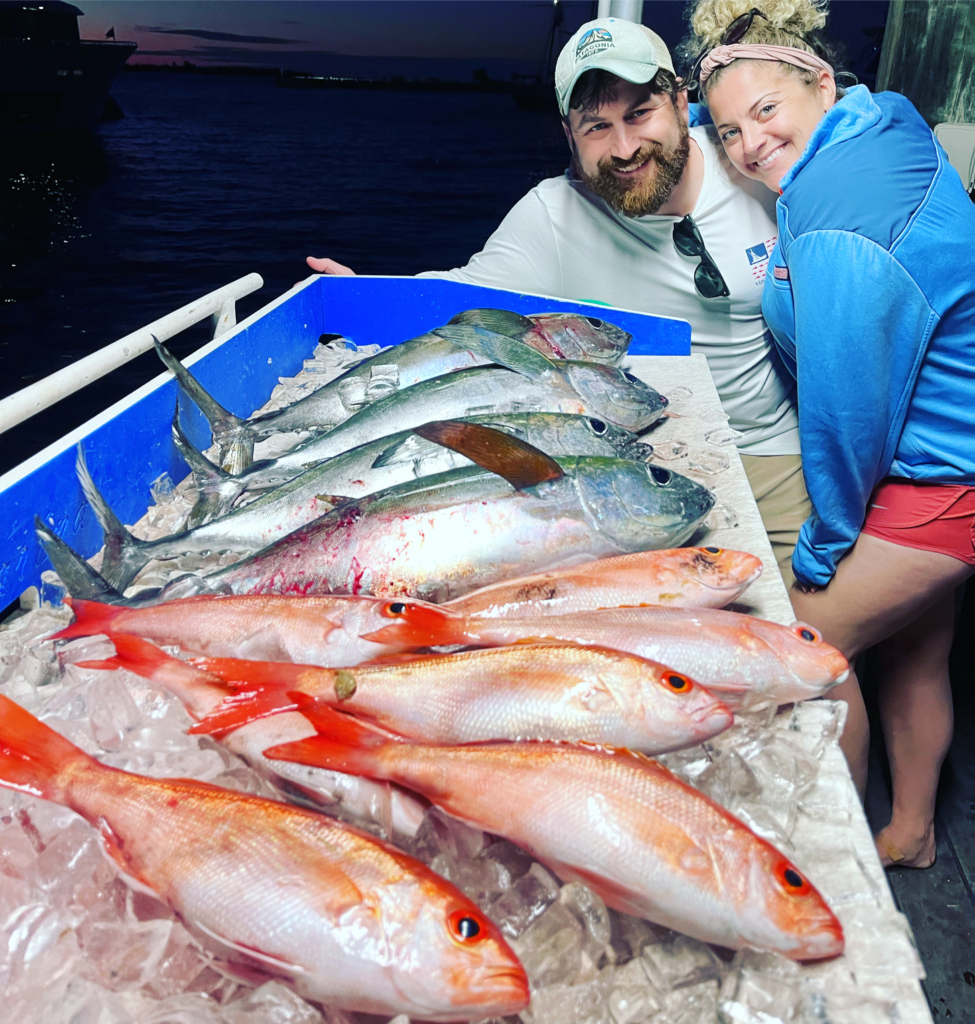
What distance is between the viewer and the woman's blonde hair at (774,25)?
7.22 ft

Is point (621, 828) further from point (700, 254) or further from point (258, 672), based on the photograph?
point (700, 254)

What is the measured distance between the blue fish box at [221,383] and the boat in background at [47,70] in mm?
38465

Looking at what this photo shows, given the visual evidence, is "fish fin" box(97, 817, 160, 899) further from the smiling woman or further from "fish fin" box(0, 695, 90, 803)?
the smiling woman

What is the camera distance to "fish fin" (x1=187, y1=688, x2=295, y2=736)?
1068 millimetres

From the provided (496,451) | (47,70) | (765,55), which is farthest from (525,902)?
(47,70)

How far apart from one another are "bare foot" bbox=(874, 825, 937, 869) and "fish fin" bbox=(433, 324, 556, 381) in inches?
78.6

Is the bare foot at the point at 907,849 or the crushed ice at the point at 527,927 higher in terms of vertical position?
the crushed ice at the point at 527,927

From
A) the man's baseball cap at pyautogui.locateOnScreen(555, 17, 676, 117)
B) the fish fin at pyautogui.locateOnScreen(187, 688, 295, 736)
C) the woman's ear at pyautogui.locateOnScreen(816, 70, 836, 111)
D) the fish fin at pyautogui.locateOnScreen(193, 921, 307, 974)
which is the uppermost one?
the man's baseball cap at pyautogui.locateOnScreen(555, 17, 676, 117)

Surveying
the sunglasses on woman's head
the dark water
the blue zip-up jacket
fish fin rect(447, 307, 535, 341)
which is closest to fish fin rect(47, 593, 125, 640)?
fish fin rect(447, 307, 535, 341)

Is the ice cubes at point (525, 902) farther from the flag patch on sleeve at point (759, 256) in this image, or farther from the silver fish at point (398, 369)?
the flag patch on sleeve at point (759, 256)

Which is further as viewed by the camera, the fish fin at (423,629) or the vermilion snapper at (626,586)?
the vermilion snapper at (626,586)

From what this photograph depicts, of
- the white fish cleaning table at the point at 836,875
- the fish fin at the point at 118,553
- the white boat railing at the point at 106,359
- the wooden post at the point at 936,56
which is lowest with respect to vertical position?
the fish fin at the point at 118,553

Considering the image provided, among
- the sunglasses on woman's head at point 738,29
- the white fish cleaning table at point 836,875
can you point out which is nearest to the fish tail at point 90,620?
the white fish cleaning table at point 836,875

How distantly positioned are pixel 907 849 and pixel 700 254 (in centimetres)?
231
